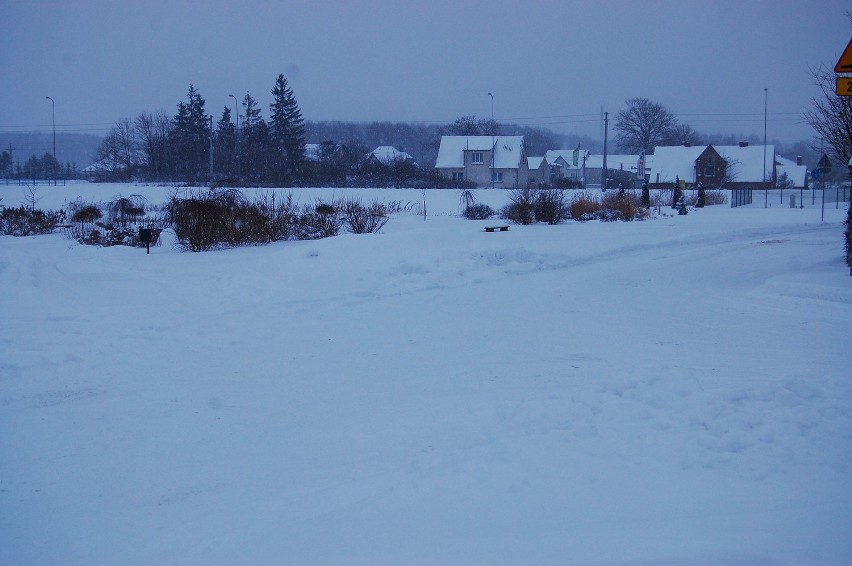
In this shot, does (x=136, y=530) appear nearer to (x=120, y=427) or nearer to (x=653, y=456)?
(x=120, y=427)

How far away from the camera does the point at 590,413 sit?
245 inches

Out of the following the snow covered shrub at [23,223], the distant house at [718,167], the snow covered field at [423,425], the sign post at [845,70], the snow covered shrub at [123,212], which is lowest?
the snow covered field at [423,425]

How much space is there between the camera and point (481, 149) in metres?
77.6

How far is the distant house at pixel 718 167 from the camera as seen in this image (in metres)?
78.4

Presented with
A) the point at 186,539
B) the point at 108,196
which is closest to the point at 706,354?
the point at 186,539

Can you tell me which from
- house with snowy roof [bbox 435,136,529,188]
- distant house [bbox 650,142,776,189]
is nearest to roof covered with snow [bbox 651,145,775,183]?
distant house [bbox 650,142,776,189]

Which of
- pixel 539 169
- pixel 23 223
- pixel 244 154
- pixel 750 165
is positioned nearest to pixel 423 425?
pixel 23 223

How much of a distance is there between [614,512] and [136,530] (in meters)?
2.97

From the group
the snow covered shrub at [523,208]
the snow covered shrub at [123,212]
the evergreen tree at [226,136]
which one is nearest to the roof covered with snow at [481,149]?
the evergreen tree at [226,136]

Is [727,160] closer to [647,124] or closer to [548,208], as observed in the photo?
[647,124]

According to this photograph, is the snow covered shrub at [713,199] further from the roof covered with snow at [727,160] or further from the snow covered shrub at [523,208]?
the snow covered shrub at [523,208]

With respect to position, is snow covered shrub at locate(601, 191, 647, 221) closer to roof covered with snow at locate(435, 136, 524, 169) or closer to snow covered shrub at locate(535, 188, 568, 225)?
snow covered shrub at locate(535, 188, 568, 225)

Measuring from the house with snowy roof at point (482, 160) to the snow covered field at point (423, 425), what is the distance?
6610cm

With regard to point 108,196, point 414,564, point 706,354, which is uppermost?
point 108,196
